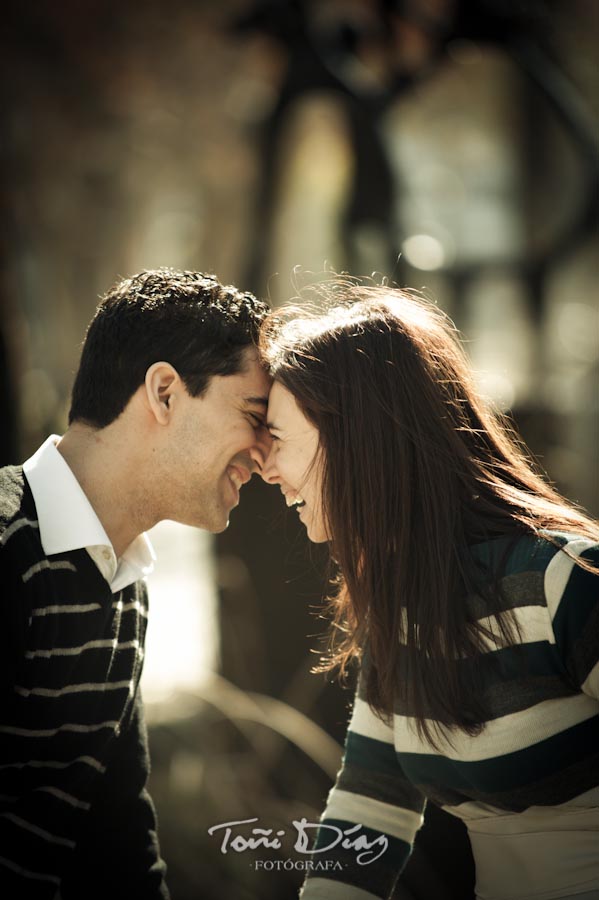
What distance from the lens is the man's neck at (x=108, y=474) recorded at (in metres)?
1.87

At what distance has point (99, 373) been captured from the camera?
6.31ft

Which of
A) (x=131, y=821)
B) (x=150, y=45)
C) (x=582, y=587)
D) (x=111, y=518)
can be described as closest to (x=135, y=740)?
(x=131, y=821)

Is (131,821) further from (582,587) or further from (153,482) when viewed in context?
(582,587)

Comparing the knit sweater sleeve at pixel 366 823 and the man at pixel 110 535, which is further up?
the man at pixel 110 535

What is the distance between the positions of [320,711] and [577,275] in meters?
4.29

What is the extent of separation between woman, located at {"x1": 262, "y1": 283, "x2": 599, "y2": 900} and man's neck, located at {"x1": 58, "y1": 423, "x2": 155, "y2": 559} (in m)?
0.32

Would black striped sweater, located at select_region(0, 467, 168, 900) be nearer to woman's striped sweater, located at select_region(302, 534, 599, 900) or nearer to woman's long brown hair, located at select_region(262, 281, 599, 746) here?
woman's long brown hair, located at select_region(262, 281, 599, 746)

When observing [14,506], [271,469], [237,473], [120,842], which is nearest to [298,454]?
[271,469]

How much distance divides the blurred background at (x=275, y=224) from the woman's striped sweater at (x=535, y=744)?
66cm

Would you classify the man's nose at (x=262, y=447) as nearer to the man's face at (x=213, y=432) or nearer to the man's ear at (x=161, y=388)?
the man's face at (x=213, y=432)

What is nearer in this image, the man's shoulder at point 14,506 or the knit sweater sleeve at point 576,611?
the knit sweater sleeve at point 576,611

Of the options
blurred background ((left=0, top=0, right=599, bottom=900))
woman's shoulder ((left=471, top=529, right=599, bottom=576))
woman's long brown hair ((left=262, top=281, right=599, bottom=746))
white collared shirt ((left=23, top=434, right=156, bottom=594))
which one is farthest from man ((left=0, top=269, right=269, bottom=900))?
woman's shoulder ((left=471, top=529, right=599, bottom=576))

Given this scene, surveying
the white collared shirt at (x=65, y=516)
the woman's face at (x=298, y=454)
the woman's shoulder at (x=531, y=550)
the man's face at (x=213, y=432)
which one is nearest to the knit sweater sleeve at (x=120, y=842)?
the white collared shirt at (x=65, y=516)

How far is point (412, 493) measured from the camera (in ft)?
5.57
